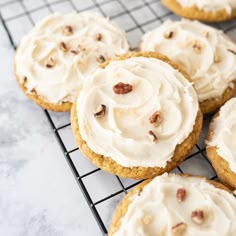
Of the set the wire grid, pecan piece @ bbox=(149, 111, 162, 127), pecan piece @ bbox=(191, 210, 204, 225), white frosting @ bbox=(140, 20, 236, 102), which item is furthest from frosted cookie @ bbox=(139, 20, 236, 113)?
pecan piece @ bbox=(191, 210, 204, 225)

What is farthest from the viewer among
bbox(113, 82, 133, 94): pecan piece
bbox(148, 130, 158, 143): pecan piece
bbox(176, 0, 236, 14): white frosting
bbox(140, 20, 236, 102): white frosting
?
bbox(176, 0, 236, 14): white frosting

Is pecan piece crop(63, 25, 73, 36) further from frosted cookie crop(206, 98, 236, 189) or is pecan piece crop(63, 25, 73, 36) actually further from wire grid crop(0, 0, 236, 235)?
frosted cookie crop(206, 98, 236, 189)

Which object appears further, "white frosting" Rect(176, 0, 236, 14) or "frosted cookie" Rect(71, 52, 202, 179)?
"white frosting" Rect(176, 0, 236, 14)

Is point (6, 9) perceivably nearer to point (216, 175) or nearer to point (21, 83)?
point (21, 83)

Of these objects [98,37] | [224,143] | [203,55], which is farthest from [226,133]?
[98,37]

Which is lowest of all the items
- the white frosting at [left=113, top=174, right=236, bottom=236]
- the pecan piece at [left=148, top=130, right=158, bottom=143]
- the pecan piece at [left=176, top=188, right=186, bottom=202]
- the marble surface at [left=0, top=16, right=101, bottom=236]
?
the marble surface at [left=0, top=16, right=101, bottom=236]

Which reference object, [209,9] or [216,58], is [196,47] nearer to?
[216,58]

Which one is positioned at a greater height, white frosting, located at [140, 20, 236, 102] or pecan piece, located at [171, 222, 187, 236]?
white frosting, located at [140, 20, 236, 102]
